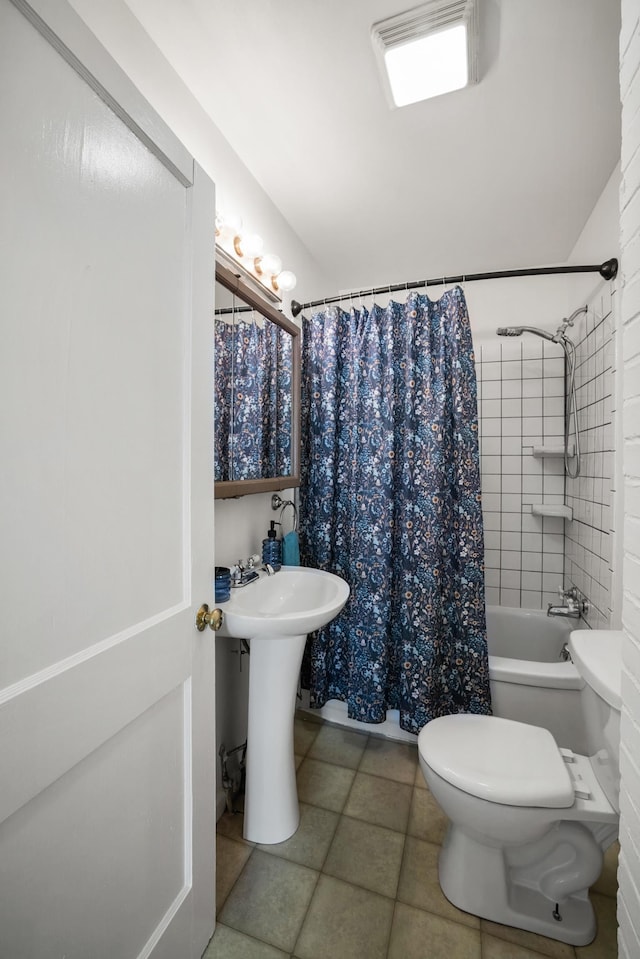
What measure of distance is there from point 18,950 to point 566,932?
133cm

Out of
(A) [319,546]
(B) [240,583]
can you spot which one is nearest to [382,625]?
(A) [319,546]

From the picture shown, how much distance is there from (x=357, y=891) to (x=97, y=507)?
1.37m

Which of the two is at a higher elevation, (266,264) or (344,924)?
(266,264)

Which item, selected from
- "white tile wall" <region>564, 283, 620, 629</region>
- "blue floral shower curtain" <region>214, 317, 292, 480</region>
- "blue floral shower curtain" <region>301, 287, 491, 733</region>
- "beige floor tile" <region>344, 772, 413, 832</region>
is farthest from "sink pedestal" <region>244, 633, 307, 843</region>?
"white tile wall" <region>564, 283, 620, 629</region>

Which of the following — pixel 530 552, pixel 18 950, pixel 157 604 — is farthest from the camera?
pixel 530 552

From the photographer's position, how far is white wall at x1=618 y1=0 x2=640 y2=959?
0.70 metres

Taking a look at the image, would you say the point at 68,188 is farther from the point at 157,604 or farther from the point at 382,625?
the point at 382,625

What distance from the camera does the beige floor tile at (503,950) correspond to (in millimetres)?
1038

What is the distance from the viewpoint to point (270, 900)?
116 cm

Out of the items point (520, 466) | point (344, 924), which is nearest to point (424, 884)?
point (344, 924)

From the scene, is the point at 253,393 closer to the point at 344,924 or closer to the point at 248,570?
the point at 248,570

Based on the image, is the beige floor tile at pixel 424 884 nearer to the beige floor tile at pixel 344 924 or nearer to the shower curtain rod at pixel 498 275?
the beige floor tile at pixel 344 924

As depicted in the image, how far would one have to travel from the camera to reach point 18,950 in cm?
58

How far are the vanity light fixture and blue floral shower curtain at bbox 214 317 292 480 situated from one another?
18 cm
